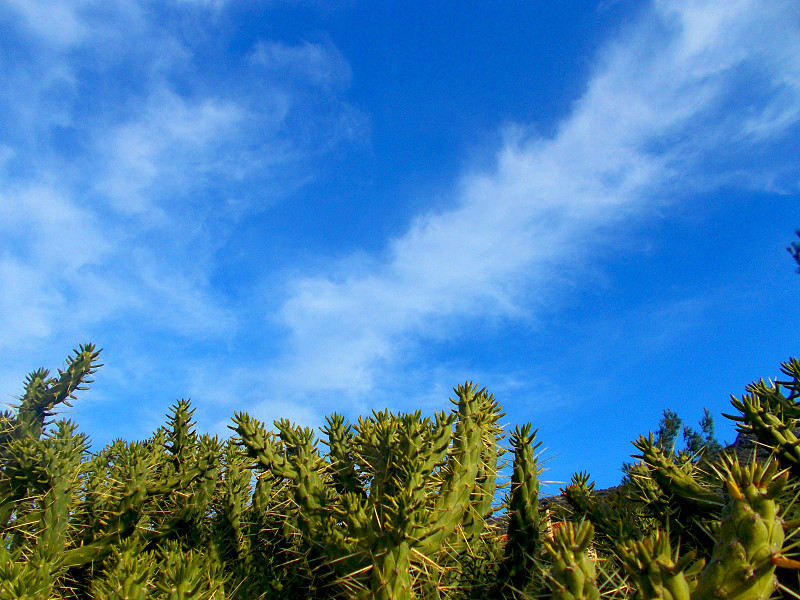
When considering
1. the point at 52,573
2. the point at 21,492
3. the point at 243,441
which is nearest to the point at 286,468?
the point at 243,441

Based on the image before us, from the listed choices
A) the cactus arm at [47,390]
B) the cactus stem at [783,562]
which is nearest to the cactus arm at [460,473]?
the cactus stem at [783,562]

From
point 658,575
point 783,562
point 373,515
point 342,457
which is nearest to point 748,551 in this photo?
point 783,562

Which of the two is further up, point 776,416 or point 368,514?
point 776,416

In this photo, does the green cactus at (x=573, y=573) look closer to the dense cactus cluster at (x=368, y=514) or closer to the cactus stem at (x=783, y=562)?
the dense cactus cluster at (x=368, y=514)

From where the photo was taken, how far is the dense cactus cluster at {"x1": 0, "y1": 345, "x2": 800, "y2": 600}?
2.23 m

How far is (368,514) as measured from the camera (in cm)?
251

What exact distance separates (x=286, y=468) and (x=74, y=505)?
1481mm

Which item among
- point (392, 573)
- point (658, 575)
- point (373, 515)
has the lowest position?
point (658, 575)

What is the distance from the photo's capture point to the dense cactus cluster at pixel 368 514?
2.23 m

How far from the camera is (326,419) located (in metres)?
3.33

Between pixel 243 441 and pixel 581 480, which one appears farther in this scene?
pixel 581 480

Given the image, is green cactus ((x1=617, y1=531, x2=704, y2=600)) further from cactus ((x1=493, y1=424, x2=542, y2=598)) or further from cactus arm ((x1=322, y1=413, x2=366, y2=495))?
cactus arm ((x1=322, y1=413, x2=366, y2=495))

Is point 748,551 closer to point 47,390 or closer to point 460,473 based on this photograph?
point 460,473

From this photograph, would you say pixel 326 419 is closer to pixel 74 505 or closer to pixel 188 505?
pixel 188 505
